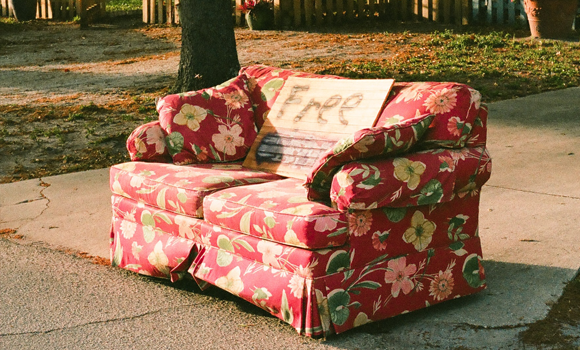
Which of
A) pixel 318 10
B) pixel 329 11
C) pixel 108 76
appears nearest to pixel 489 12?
pixel 329 11

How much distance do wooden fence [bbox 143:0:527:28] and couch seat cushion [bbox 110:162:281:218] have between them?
1022 centimetres

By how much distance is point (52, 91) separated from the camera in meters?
10.0

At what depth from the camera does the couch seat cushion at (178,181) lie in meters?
4.16

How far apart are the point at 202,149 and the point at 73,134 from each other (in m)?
3.64

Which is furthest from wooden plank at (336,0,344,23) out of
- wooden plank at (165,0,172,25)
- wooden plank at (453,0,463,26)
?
wooden plank at (165,0,172,25)

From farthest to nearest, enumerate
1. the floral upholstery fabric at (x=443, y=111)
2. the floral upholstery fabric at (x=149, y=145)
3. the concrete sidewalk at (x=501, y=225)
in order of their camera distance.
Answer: the floral upholstery fabric at (x=149, y=145) → the floral upholstery fabric at (x=443, y=111) → the concrete sidewalk at (x=501, y=225)

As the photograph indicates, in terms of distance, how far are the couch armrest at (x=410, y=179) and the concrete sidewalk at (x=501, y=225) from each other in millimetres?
601

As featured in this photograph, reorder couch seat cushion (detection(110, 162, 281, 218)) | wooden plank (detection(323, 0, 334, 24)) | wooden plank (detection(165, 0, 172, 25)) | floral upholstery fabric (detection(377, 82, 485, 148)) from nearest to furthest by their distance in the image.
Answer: floral upholstery fabric (detection(377, 82, 485, 148)) < couch seat cushion (detection(110, 162, 281, 218)) < wooden plank (detection(323, 0, 334, 24)) < wooden plank (detection(165, 0, 172, 25))

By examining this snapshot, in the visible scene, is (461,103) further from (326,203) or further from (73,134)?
(73,134)

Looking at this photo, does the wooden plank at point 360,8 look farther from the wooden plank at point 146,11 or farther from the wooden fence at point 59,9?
the wooden fence at point 59,9

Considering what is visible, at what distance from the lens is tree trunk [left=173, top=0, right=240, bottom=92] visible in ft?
27.2

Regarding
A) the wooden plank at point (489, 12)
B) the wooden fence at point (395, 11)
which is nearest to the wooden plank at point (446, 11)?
the wooden fence at point (395, 11)

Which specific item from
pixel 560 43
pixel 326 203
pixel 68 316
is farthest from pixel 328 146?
pixel 560 43

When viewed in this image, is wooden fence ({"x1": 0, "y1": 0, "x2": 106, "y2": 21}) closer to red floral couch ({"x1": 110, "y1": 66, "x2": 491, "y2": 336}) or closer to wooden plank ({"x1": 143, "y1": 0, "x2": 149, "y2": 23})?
wooden plank ({"x1": 143, "y1": 0, "x2": 149, "y2": 23})
